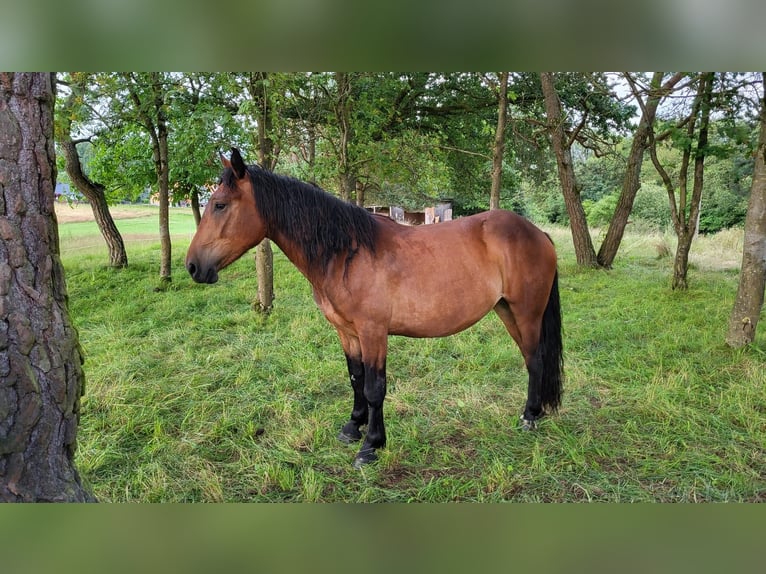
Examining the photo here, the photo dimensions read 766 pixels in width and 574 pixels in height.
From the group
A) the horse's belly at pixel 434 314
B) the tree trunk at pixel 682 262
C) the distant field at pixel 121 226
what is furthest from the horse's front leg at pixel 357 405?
the distant field at pixel 121 226

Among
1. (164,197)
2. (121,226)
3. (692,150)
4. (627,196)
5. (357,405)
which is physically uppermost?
(692,150)

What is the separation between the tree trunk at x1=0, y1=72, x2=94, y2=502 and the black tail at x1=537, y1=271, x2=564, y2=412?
2973 mm

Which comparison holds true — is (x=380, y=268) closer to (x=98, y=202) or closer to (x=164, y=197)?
(x=164, y=197)

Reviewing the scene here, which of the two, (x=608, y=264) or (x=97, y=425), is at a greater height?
(x=608, y=264)

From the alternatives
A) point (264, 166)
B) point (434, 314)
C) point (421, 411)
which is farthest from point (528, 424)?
point (264, 166)

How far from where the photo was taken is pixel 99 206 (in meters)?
8.03

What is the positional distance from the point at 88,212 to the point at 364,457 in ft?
31.1

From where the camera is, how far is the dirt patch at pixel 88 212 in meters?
8.06

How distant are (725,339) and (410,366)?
3.54 m

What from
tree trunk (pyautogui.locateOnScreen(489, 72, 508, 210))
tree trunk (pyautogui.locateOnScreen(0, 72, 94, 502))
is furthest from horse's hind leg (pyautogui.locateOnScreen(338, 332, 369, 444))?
tree trunk (pyautogui.locateOnScreen(489, 72, 508, 210))

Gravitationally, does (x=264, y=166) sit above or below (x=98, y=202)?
above
